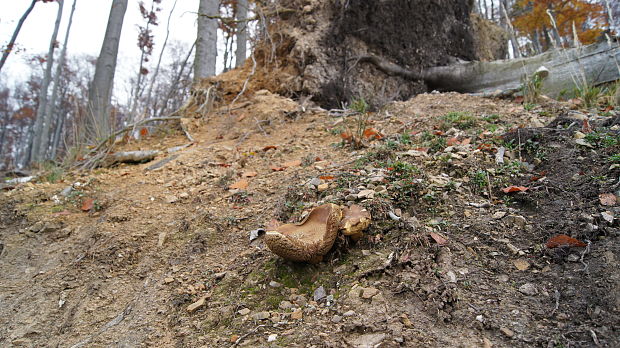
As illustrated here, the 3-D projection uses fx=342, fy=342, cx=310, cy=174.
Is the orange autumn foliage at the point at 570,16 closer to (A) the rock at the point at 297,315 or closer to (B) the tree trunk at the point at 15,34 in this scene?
(A) the rock at the point at 297,315

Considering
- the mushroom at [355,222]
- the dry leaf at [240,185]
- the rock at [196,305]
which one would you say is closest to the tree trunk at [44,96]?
the dry leaf at [240,185]

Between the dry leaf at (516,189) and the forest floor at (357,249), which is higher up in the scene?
the dry leaf at (516,189)

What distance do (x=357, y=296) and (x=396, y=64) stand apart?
4557 millimetres

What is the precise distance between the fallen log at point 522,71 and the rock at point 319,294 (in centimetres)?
375

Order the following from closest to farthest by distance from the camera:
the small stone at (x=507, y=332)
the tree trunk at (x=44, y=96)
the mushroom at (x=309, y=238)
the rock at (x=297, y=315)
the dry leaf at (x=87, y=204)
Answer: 1. the small stone at (x=507, y=332)
2. the rock at (x=297, y=315)
3. the mushroom at (x=309, y=238)
4. the dry leaf at (x=87, y=204)
5. the tree trunk at (x=44, y=96)

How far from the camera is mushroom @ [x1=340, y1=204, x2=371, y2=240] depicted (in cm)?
172

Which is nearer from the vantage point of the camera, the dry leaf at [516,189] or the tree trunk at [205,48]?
the dry leaf at [516,189]

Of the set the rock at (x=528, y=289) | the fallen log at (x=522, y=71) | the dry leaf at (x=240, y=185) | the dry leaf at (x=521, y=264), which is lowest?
the rock at (x=528, y=289)

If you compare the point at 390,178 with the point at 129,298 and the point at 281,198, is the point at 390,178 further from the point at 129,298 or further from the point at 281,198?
the point at 129,298

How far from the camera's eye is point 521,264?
1.57 m

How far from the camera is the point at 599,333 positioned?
116 cm

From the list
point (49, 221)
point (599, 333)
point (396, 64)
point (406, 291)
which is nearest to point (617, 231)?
point (599, 333)

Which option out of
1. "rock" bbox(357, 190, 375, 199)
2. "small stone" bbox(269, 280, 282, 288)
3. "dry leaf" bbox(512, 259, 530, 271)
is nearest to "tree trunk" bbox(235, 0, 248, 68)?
"rock" bbox(357, 190, 375, 199)

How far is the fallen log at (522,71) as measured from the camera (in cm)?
419
